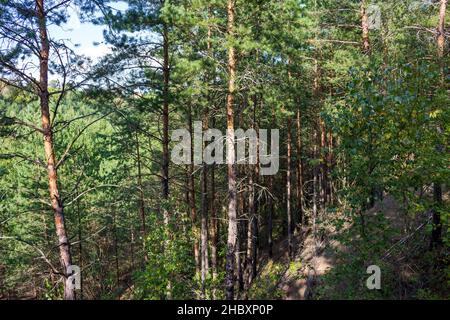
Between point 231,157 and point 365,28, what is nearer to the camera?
point 231,157

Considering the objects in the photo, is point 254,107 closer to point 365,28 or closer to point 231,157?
point 365,28

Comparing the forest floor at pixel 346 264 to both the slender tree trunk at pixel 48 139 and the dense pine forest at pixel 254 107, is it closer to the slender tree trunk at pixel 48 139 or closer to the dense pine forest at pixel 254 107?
the dense pine forest at pixel 254 107

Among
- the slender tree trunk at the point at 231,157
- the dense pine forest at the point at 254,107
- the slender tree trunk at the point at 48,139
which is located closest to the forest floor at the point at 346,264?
the dense pine forest at the point at 254,107

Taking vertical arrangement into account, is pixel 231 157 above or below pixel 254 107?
below

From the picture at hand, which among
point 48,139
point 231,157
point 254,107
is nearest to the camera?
point 48,139

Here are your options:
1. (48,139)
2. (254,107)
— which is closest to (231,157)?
(48,139)

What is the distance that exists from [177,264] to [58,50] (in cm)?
560

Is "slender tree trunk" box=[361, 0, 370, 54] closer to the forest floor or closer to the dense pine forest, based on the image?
the dense pine forest

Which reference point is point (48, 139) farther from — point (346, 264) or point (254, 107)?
point (254, 107)

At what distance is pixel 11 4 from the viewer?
691 cm

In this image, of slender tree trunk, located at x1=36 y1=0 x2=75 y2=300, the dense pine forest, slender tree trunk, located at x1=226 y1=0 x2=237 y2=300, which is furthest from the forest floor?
slender tree trunk, located at x1=36 y1=0 x2=75 y2=300

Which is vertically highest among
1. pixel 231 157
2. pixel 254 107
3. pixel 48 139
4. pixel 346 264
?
pixel 254 107

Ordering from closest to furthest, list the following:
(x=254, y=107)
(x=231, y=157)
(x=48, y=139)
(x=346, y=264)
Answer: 1. (x=48, y=139)
2. (x=346, y=264)
3. (x=231, y=157)
4. (x=254, y=107)
